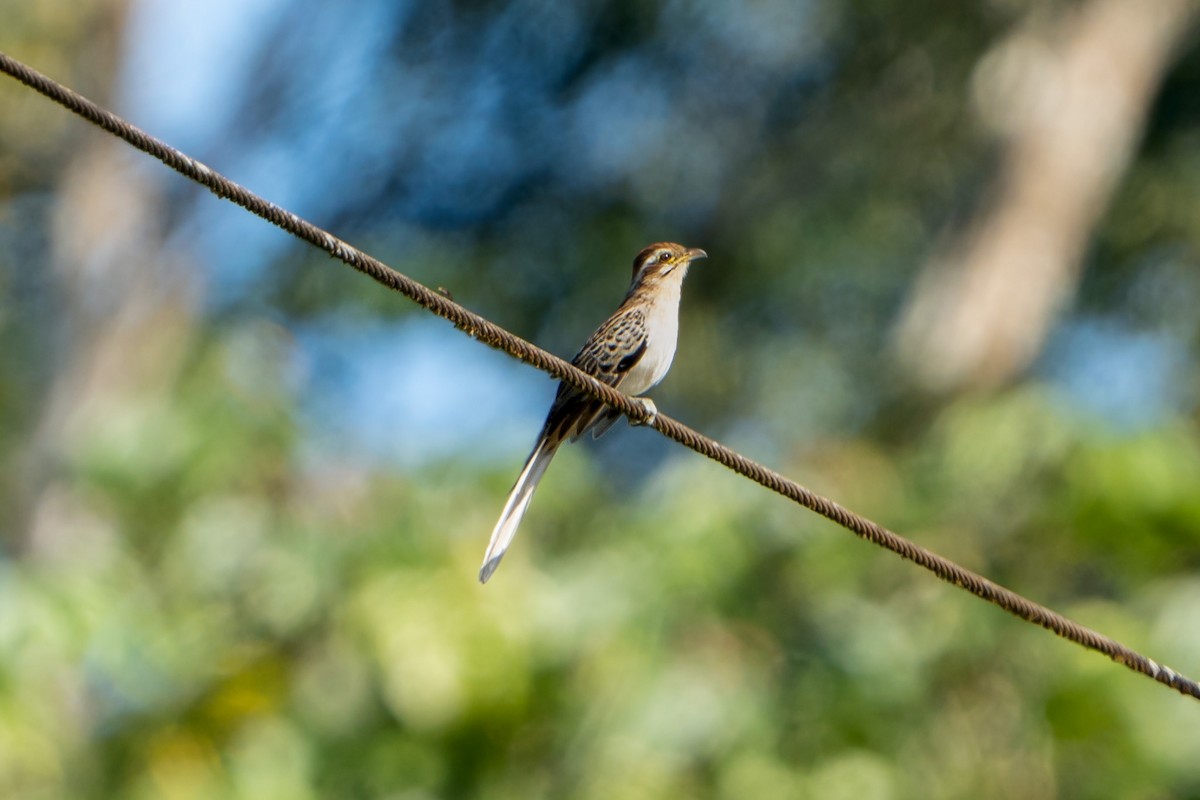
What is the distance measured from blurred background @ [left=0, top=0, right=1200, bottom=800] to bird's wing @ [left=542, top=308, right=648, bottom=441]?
8.16 feet

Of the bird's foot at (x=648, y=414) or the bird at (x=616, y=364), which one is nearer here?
the bird's foot at (x=648, y=414)

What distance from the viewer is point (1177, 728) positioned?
29.6ft

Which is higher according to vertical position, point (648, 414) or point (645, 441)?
point (645, 441)

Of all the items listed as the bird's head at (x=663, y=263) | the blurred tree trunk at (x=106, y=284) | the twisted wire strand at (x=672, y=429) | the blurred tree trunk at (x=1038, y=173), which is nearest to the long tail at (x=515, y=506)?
the bird's head at (x=663, y=263)

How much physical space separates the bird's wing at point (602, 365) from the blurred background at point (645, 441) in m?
2.49

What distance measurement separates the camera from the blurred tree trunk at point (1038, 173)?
572 inches

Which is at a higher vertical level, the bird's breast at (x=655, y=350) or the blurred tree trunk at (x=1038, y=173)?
the blurred tree trunk at (x=1038, y=173)

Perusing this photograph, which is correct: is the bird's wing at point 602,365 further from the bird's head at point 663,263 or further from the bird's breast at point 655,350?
the bird's head at point 663,263

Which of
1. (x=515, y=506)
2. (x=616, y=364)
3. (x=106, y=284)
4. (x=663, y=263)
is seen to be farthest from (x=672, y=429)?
(x=106, y=284)

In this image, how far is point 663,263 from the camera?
700 cm

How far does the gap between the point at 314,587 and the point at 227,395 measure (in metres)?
1.36

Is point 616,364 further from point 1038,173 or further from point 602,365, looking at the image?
point 1038,173

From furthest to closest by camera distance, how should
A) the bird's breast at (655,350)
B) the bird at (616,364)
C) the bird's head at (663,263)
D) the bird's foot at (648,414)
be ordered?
the bird's head at (663,263) < the bird's breast at (655,350) < the bird at (616,364) < the bird's foot at (648,414)

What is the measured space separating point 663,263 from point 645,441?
39.7 ft
